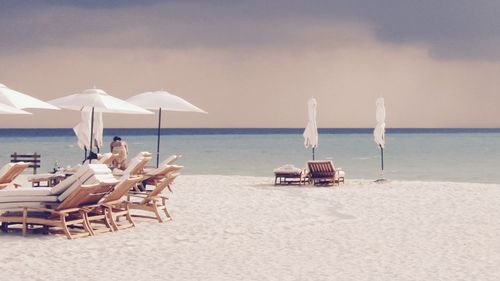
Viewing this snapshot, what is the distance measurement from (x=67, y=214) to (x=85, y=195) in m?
0.30

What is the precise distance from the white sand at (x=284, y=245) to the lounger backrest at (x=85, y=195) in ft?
1.40

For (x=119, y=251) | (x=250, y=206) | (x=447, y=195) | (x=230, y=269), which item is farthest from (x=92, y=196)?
(x=447, y=195)

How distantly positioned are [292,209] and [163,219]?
8.27 feet

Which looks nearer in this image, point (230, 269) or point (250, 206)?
point (230, 269)

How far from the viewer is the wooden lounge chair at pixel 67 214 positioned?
26.9 ft

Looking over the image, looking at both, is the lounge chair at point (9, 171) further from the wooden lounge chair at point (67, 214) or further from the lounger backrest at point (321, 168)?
the lounger backrest at point (321, 168)

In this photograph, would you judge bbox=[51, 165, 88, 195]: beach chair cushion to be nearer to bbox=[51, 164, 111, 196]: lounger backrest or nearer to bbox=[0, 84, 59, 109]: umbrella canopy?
bbox=[51, 164, 111, 196]: lounger backrest

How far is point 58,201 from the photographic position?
8328mm

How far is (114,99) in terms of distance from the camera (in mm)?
12500

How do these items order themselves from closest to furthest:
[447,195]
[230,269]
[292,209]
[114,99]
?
[230,269] < [292,209] < [114,99] < [447,195]

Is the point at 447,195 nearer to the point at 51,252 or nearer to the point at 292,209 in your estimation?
the point at 292,209

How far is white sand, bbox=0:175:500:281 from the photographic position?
6.55 metres

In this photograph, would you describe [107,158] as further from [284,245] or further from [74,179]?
[284,245]

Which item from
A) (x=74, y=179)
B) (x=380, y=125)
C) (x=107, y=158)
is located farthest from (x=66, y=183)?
(x=380, y=125)
